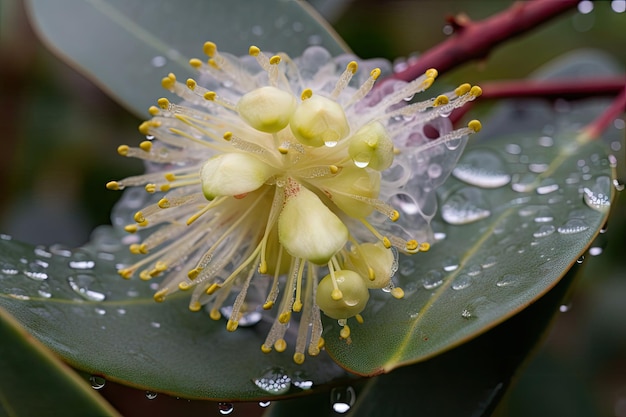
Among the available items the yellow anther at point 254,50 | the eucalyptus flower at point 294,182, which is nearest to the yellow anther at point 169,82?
the eucalyptus flower at point 294,182

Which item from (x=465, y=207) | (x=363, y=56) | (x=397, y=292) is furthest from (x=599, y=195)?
(x=363, y=56)

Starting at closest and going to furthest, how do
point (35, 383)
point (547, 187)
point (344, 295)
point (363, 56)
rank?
1. point (35, 383)
2. point (344, 295)
3. point (547, 187)
4. point (363, 56)

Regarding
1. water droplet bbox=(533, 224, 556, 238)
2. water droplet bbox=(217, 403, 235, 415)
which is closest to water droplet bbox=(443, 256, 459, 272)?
water droplet bbox=(533, 224, 556, 238)

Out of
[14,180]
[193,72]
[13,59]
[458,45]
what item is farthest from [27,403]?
[13,59]

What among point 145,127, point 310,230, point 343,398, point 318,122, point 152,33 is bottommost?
point 343,398

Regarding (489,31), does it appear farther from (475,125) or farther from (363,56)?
(363,56)

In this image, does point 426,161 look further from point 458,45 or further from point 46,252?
point 46,252

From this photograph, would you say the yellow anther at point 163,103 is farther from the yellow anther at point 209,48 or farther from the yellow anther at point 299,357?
the yellow anther at point 299,357
